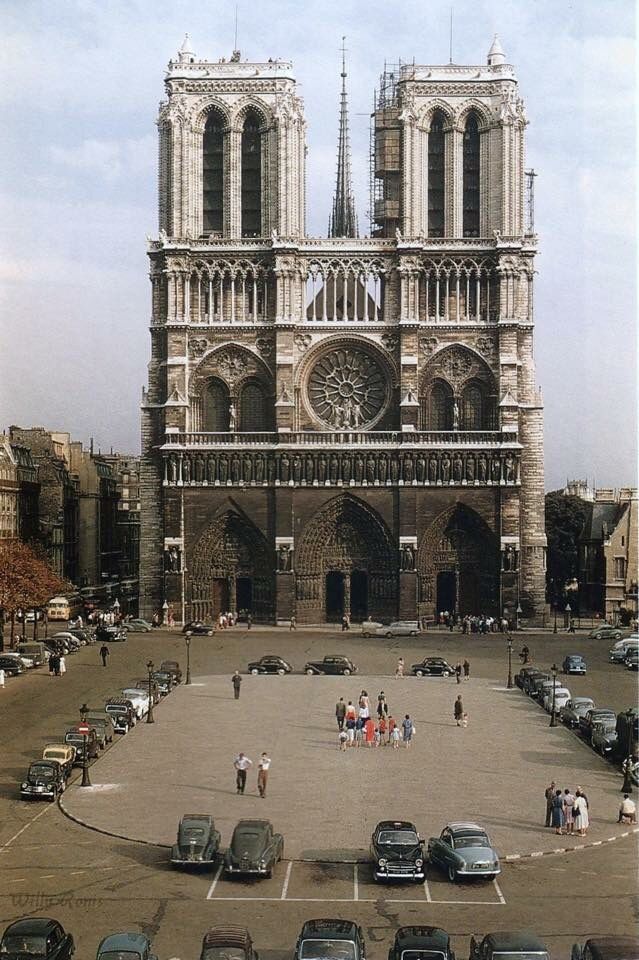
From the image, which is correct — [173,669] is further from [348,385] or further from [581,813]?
[348,385]

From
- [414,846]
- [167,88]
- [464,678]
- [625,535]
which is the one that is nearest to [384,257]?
[167,88]

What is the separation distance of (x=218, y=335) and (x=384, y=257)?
40.6ft

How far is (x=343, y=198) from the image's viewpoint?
127 metres

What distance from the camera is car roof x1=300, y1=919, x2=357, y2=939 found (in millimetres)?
26453

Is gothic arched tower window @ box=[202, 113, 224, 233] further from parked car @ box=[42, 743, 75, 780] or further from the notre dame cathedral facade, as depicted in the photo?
parked car @ box=[42, 743, 75, 780]

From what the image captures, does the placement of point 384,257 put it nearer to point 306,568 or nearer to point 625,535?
point 306,568

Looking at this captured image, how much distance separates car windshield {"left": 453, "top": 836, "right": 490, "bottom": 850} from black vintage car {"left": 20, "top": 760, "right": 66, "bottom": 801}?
45.9 feet

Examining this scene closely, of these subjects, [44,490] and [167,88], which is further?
[44,490]

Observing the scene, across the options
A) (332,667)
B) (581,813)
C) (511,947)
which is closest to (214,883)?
(511,947)

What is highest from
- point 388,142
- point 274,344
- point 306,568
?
point 388,142

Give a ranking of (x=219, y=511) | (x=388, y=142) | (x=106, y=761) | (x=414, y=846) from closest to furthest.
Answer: (x=414, y=846) → (x=106, y=761) → (x=219, y=511) → (x=388, y=142)

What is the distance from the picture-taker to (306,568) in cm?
9188

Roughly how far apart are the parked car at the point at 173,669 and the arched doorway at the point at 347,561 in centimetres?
2507

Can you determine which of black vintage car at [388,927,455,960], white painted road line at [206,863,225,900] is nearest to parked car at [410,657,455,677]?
white painted road line at [206,863,225,900]
